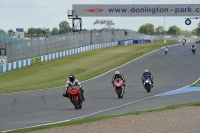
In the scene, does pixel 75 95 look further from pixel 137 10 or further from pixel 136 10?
pixel 136 10

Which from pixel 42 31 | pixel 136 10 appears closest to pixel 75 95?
pixel 136 10

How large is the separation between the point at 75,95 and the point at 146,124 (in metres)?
7.29

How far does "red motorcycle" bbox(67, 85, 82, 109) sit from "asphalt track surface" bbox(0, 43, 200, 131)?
309mm

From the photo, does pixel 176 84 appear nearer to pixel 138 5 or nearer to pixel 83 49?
pixel 83 49

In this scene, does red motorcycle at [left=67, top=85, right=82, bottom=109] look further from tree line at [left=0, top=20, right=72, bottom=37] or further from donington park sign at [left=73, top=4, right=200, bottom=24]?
donington park sign at [left=73, top=4, right=200, bottom=24]

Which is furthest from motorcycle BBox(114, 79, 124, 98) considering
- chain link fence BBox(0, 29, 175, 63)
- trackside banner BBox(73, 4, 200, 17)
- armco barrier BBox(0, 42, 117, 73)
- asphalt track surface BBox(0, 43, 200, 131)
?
trackside banner BBox(73, 4, 200, 17)

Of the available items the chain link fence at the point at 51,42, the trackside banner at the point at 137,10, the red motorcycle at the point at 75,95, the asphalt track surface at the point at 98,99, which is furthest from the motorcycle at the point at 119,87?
the trackside banner at the point at 137,10

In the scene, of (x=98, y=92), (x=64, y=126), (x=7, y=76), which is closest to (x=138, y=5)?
(x=7, y=76)

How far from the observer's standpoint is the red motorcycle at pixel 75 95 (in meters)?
21.3

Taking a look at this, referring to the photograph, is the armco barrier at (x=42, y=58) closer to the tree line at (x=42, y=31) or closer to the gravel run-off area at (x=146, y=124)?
the tree line at (x=42, y=31)

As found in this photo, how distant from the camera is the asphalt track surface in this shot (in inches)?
752

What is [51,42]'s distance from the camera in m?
60.7

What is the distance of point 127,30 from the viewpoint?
10344 centimetres

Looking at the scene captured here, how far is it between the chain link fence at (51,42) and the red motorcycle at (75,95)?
2670 cm
